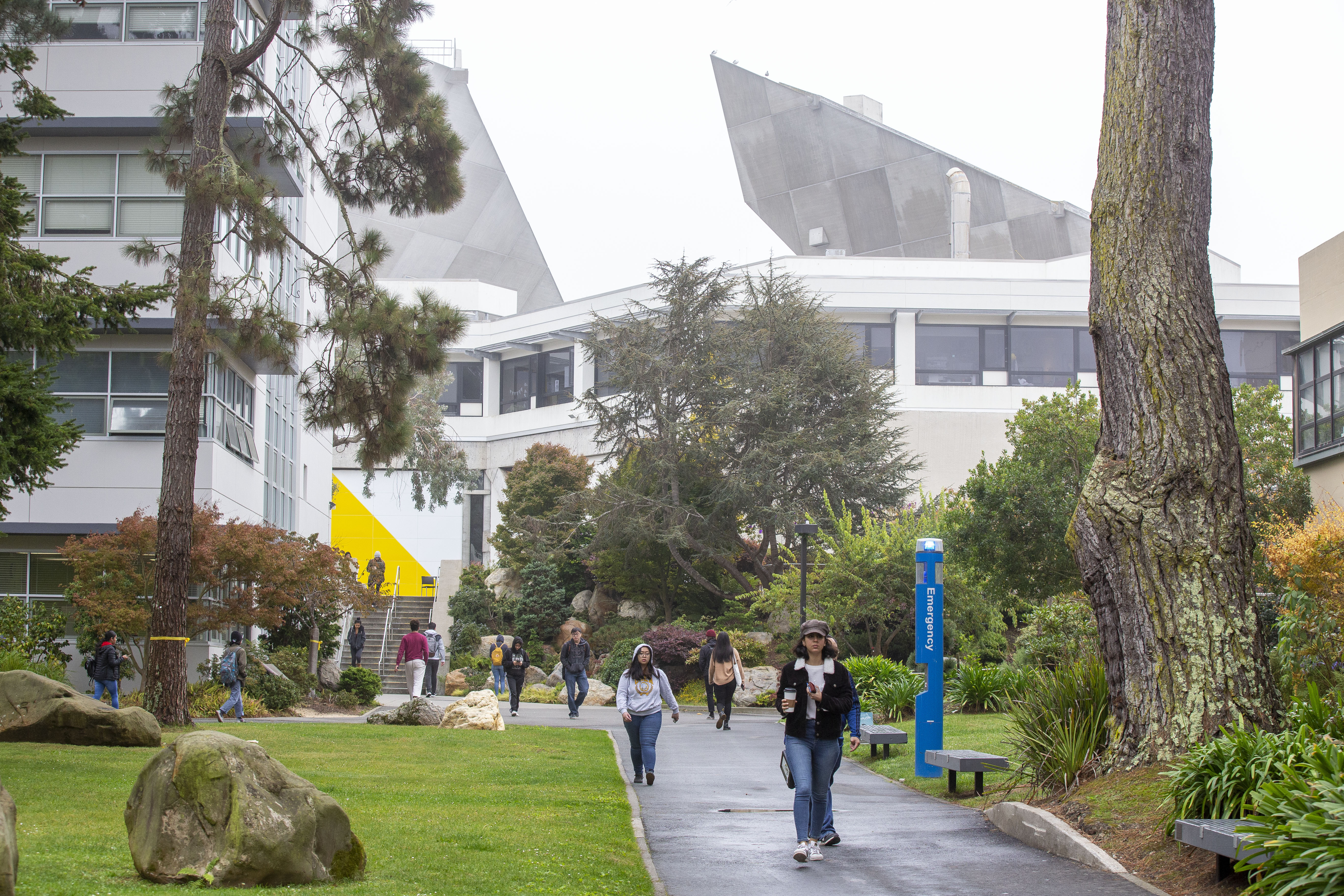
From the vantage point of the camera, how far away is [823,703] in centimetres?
891

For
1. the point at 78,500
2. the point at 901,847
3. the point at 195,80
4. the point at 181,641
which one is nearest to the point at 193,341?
the point at 181,641

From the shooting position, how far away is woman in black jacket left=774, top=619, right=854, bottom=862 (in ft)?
28.9

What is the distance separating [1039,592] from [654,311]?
611 inches

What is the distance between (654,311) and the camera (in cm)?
3847

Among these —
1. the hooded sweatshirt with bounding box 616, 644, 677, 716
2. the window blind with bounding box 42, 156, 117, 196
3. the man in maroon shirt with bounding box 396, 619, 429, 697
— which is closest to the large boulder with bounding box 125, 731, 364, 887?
the hooded sweatshirt with bounding box 616, 644, 677, 716

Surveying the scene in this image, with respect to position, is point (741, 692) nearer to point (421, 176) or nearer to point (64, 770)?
point (421, 176)

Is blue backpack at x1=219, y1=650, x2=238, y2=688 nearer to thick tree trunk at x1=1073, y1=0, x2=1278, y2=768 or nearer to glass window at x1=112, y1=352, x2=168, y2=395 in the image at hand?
glass window at x1=112, y1=352, x2=168, y2=395

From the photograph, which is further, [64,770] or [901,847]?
[64,770]

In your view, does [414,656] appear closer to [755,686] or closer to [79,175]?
[755,686]

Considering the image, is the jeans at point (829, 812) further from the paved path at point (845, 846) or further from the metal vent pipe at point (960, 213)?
the metal vent pipe at point (960, 213)

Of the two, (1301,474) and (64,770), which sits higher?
(1301,474)

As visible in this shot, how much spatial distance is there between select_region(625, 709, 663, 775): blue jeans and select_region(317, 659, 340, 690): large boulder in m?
15.7

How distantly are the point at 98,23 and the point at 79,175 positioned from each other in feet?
9.77

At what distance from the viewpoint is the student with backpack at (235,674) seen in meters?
20.4
